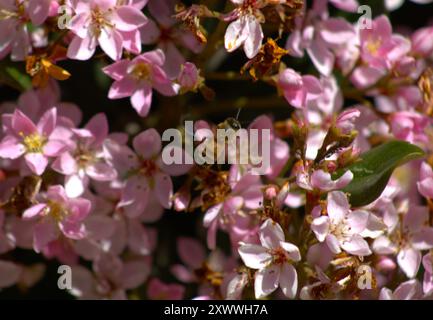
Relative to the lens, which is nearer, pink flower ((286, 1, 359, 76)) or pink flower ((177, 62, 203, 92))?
pink flower ((177, 62, 203, 92))

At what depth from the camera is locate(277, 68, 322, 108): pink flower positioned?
138 centimetres

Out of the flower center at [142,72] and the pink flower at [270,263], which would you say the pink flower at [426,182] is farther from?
the flower center at [142,72]

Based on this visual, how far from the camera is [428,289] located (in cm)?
137

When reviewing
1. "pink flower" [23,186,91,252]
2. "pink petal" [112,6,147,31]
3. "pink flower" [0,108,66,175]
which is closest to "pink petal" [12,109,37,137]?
"pink flower" [0,108,66,175]

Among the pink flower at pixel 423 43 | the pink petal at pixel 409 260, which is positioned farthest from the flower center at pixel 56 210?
the pink flower at pixel 423 43

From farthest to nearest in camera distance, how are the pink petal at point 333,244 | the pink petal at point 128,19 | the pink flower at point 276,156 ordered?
the pink flower at point 276,156
the pink petal at point 128,19
the pink petal at point 333,244

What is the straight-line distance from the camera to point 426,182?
1.40 meters

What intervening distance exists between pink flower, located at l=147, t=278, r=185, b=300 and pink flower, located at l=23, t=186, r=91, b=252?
0.64 ft

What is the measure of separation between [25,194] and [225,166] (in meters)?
0.33

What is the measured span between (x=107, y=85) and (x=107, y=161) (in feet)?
1.06

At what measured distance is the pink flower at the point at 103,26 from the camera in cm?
133

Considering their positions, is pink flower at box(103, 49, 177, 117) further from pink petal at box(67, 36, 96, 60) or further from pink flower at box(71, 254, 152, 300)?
pink flower at box(71, 254, 152, 300)
